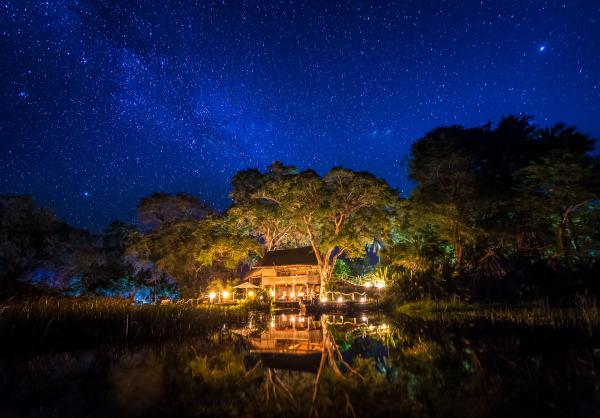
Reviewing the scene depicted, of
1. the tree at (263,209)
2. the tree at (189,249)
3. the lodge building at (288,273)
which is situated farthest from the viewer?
the lodge building at (288,273)

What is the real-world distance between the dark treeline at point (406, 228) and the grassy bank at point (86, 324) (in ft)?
18.0

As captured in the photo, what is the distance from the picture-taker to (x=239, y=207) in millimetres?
28172

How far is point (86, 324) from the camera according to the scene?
8.70 metres

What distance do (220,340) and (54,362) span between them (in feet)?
13.3

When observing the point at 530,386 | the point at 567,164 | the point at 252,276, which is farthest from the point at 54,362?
the point at 252,276

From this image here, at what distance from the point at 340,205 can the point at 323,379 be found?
65.7 feet

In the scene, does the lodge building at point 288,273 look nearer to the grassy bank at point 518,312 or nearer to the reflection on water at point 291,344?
the grassy bank at point 518,312

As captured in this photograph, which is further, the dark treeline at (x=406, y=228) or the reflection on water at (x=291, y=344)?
the dark treeline at (x=406, y=228)

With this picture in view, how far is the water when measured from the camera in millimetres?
4125

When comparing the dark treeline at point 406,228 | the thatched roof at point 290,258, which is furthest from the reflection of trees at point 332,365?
the thatched roof at point 290,258

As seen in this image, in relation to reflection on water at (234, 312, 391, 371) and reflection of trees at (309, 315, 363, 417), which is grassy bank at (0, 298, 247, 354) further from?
reflection of trees at (309, 315, 363, 417)

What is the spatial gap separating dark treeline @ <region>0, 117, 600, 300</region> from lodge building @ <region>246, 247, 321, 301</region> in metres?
2.06

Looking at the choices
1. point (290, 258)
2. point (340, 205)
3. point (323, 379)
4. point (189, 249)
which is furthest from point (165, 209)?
point (323, 379)

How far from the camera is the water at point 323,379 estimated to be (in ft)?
13.5
